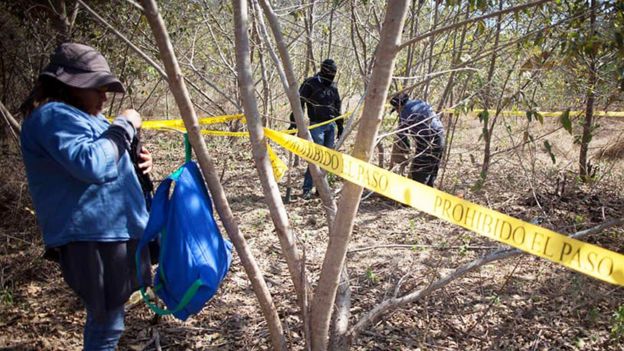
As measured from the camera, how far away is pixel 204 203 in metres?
2.03

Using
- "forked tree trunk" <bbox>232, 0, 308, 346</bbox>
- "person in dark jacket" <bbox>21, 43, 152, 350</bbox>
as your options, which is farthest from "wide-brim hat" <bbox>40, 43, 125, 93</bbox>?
"forked tree trunk" <bbox>232, 0, 308, 346</bbox>

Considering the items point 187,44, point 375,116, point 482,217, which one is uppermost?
point 187,44

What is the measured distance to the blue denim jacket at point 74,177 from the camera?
5.36 feet

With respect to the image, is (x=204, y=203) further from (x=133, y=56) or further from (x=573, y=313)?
(x=133, y=56)

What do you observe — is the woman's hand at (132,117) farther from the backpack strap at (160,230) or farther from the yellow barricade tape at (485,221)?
the yellow barricade tape at (485,221)

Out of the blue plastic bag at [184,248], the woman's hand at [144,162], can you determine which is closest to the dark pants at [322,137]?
the woman's hand at [144,162]

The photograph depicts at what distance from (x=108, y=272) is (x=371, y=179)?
44.7 inches

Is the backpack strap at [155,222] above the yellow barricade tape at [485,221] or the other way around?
the other way around

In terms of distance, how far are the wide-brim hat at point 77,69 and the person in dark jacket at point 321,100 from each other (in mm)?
4028

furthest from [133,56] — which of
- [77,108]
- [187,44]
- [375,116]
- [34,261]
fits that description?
[375,116]

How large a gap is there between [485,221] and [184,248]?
117 centimetres

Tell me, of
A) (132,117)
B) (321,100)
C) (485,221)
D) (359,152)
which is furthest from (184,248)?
(321,100)

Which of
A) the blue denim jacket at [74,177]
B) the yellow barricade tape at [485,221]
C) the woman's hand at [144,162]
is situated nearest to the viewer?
the yellow barricade tape at [485,221]

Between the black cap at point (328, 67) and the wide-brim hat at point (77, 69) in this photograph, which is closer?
the wide-brim hat at point (77, 69)
